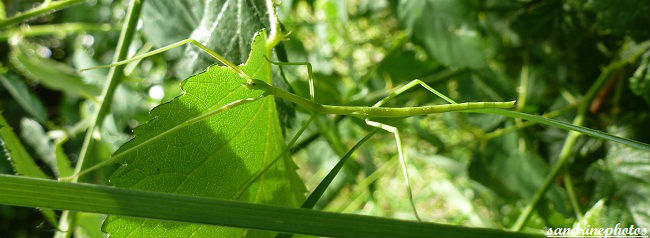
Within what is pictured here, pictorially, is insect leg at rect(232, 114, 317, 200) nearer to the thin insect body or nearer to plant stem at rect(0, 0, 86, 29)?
the thin insect body

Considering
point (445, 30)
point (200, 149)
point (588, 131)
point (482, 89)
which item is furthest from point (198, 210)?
point (482, 89)

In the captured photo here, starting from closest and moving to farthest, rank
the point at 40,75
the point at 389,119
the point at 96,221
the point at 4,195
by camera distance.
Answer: the point at 4,195 → the point at 389,119 → the point at 96,221 → the point at 40,75

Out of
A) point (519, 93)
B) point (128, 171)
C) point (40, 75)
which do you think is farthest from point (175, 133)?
point (519, 93)

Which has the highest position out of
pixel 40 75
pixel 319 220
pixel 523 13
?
pixel 40 75

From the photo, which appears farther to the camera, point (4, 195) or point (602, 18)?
point (602, 18)

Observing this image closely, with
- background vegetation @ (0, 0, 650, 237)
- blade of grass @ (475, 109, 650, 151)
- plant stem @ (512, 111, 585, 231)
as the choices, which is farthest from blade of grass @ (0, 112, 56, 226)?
plant stem @ (512, 111, 585, 231)

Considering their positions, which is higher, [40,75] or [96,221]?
[40,75]

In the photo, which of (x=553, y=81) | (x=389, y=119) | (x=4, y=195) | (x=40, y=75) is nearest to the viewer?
(x=4, y=195)

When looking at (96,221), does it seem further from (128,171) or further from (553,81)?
(553,81)
